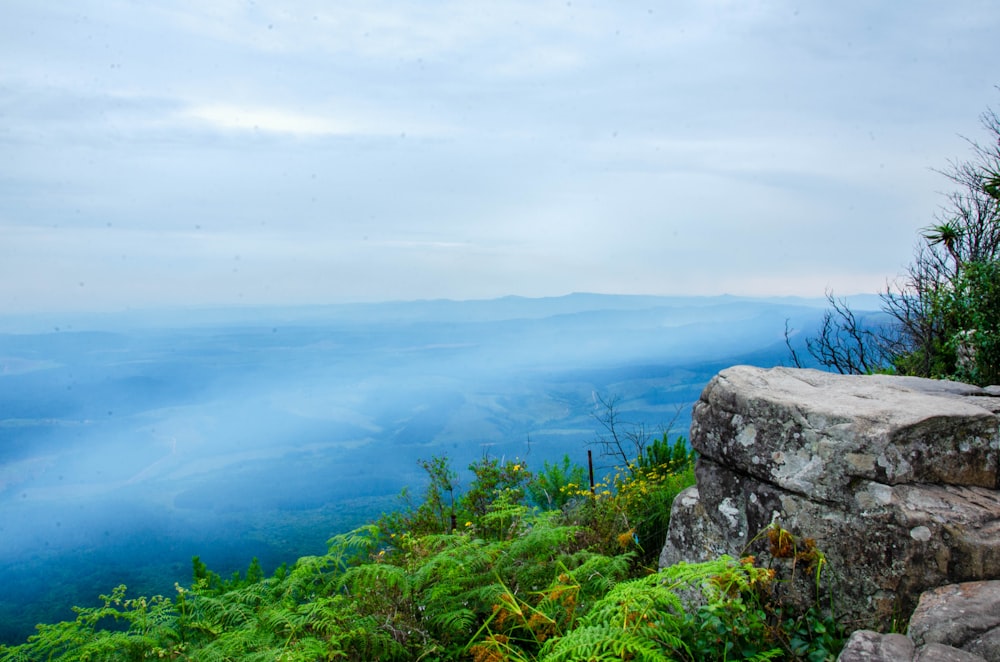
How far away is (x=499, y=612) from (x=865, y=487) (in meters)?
2.85

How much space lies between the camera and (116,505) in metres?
46.0

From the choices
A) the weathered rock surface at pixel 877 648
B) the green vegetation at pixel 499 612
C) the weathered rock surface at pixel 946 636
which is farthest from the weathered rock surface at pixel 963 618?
the green vegetation at pixel 499 612

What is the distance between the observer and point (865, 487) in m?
4.09

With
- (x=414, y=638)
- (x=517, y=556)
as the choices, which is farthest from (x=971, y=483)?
(x=414, y=638)

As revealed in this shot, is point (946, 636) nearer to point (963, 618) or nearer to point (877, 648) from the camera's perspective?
point (963, 618)

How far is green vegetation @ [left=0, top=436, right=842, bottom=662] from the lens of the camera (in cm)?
355

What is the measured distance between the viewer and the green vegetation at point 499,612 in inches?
140

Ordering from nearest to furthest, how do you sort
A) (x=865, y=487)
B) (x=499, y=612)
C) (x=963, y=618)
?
(x=963, y=618)
(x=865, y=487)
(x=499, y=612)

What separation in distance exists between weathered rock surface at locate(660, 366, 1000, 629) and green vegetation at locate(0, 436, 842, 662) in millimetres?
435

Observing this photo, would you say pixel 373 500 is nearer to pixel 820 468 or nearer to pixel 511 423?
pixel 511 423

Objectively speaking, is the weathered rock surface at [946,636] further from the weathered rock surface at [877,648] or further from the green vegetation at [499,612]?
the green vegetation at [499,612]

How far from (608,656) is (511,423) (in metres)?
56.7

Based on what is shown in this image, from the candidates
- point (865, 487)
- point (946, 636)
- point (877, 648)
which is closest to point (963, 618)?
point (946, 636)

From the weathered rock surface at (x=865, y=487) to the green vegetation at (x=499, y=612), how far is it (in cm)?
44
